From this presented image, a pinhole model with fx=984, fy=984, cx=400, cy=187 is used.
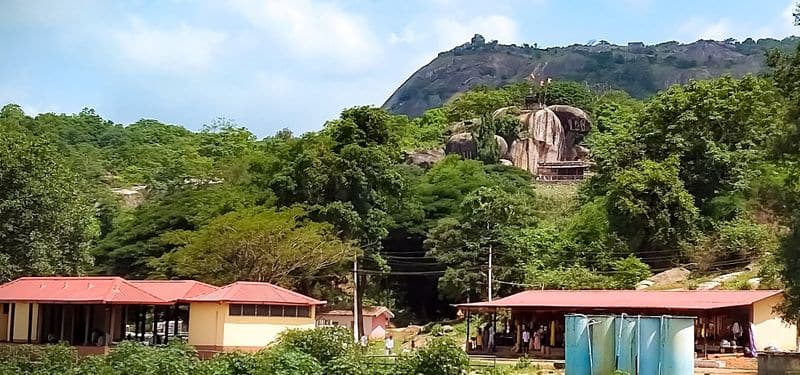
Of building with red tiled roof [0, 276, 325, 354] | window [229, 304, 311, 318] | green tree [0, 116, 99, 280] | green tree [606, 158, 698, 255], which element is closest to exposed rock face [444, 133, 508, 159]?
green tree [606, 158, 698, 255]

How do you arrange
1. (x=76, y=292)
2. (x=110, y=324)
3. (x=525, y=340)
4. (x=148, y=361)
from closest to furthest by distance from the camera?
(x=148, y=361), (x=525, y=340), (x=76, y=292), (x=110, y=324)

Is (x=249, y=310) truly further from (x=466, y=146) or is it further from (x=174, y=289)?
(x=466, y=146)

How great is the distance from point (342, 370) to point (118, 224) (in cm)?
3410

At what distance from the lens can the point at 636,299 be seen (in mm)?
30562

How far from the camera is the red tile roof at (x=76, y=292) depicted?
3219 centimetres

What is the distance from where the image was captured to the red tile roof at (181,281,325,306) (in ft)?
105

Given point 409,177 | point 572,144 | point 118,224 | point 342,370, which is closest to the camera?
point 342,370

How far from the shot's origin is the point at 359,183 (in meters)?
45.1

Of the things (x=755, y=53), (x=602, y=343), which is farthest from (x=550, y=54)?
(x=602, y=343)

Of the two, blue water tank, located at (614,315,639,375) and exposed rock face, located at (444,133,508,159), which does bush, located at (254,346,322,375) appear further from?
exposed rock face, located at (444,133,508,159)

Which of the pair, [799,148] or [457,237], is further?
[457,237]

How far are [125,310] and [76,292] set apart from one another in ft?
6.92

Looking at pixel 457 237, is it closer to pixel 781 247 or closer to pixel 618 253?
pixel 618 253

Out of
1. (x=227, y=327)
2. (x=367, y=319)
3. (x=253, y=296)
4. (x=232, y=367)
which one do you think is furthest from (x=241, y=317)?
(x=367, y=319)
